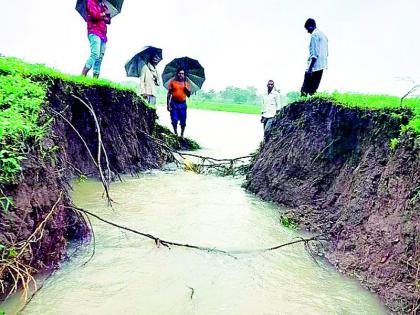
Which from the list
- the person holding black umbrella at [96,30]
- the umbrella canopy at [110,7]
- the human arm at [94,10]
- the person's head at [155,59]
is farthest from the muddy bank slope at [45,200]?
the person's head at [155,59]

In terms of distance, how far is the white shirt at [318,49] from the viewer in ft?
30.4

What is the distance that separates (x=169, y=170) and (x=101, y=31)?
11.8ft

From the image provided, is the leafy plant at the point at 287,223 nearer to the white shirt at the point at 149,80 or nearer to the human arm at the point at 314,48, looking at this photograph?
the human arm at the point at 314,48

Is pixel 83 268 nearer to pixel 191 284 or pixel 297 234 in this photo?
pixel 191 284

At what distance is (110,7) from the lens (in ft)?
35.3

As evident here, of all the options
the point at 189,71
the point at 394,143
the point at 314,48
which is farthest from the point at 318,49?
the point at 189,71

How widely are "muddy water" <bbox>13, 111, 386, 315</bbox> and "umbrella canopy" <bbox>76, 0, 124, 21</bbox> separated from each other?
4834mm

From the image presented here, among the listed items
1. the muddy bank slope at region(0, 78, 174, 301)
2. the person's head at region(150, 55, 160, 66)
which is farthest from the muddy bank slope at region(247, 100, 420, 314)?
the person's head at region(150, 55, 160, 66)

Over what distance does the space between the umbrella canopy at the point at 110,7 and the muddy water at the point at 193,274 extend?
483 centimetres

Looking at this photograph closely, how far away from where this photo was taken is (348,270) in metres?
4.98

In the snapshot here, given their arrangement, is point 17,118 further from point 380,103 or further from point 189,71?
point 189,71

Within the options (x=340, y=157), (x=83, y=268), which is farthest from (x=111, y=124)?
(x=83, y=268)

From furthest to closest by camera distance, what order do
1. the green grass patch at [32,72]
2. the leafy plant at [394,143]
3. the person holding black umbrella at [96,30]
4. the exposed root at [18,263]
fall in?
the person holding black umbrella at [96,30] < the green grass patch at [32,72] < the leafy plant at [394,143] < the exposed root at [18,263]

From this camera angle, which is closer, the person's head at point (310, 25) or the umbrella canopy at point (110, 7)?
the person's head at point (310, 25)
